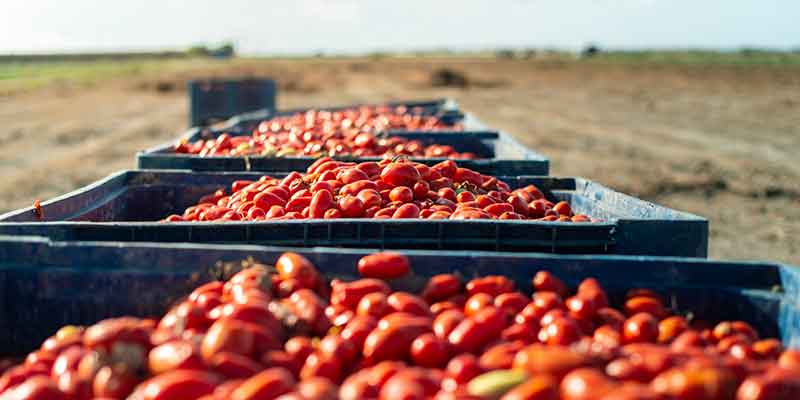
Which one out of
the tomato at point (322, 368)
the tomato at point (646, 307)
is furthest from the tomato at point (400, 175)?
the tomato at point (322, 368)

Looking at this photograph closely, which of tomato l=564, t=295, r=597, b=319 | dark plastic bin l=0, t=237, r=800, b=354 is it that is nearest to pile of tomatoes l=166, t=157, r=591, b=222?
dark plastic bin l=0, t=237, r=800, b=354

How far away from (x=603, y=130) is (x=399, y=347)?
21.0m

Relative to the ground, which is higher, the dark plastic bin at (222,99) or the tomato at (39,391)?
the dark plastic bin at (222,99)

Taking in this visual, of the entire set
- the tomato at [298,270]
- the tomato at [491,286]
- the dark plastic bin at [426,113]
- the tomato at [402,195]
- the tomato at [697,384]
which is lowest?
the tomato at [697,384]

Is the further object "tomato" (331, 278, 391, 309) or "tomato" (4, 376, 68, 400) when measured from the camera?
"tomato" (331, 278, 391, 309)

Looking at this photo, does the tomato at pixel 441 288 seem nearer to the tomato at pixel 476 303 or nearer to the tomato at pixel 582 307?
the tomato at pixel 476 303

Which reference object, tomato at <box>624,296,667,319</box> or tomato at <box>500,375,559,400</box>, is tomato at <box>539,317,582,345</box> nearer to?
tomato at <box>624,296,667,319</box>

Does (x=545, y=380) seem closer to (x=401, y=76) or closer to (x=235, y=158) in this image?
(x=235, y=158)

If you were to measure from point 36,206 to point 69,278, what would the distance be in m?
0.94

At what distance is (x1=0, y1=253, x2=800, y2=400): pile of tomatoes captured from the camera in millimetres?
2404

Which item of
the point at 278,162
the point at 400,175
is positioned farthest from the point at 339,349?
the point at 278,162

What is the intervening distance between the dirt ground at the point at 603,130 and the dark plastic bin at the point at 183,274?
686 cm

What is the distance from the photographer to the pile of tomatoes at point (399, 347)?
2404 millimetres

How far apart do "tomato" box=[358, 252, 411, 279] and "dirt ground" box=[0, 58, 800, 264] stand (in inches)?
289
